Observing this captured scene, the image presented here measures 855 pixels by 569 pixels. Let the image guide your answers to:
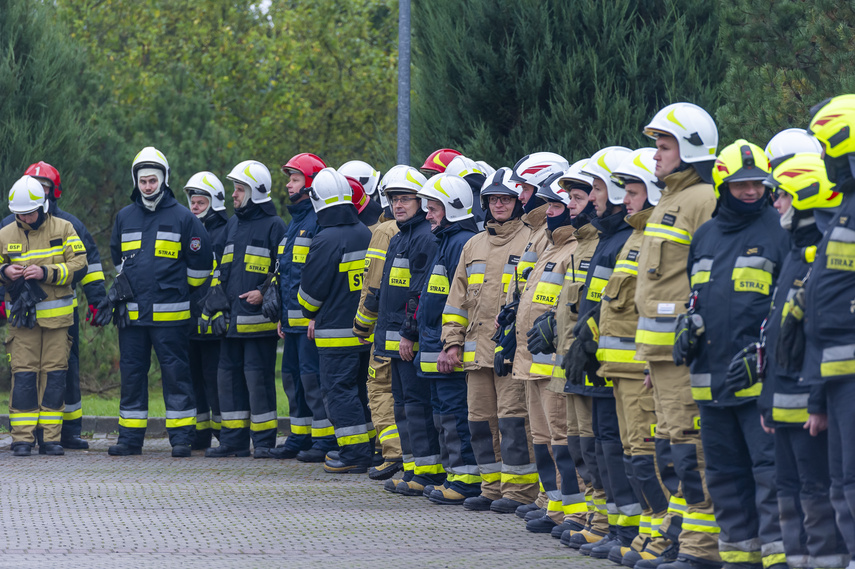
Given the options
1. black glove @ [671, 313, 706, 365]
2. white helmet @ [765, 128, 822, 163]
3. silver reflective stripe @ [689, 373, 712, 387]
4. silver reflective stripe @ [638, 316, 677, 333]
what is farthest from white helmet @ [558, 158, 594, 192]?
silver reflective stripe @ [689, 373, 712, 387]

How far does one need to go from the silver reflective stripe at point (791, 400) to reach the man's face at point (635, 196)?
5.85 feet

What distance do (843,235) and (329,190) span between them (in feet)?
20.4

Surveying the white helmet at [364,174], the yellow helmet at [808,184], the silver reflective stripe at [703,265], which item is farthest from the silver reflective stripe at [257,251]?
the yellow helmet at [808,184]

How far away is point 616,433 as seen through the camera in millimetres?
7301

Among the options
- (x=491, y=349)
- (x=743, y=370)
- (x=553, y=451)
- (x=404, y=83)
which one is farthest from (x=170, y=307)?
(x=743, y=370)

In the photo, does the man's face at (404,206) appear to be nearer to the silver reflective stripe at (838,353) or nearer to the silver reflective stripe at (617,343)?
the silver reflective stripe at (617,343)

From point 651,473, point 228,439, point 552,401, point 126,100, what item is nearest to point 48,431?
point 228,439

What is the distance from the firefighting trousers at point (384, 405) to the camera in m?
10.8

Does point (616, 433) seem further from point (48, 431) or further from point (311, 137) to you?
point (311, 137)

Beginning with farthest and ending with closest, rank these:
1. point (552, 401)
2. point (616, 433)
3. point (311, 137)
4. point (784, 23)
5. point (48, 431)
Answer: point (311, 137) → point (48, 431) → point (784, 23) → point (552, 401) → point (616, 433)

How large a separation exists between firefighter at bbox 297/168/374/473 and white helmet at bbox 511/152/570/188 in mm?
2553

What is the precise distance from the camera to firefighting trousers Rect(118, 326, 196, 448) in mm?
12172

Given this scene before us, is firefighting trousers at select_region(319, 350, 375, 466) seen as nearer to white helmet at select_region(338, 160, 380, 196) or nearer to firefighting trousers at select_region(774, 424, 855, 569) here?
white helmet at select_region(338, 160, 380, 196)

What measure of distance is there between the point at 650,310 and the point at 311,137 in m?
23.2
